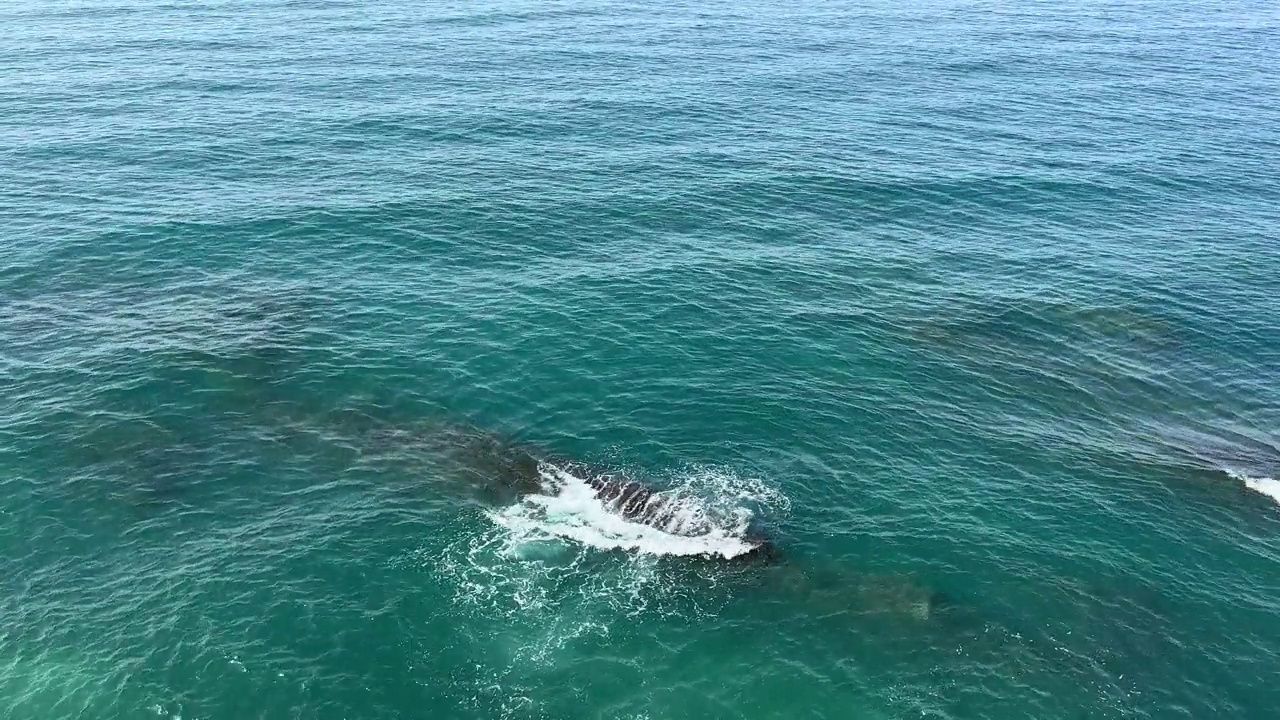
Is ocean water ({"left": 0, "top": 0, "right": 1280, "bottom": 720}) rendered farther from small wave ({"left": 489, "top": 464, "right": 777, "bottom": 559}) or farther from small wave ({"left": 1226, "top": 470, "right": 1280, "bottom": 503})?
small wave ({"left": 1226, "top": 470, "right": 1280, "bottom": 503})

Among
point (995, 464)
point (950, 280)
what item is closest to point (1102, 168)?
point (950, 280)

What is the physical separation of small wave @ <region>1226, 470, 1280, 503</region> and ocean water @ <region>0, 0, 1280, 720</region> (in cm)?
200

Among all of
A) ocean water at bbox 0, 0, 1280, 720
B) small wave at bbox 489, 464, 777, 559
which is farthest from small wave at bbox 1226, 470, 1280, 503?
small wave at bbox 489, 464, 777, 559

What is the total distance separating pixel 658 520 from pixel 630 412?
16043 mm

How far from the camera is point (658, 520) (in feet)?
260

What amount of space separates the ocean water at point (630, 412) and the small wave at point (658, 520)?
365 mm

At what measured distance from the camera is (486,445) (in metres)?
88.3

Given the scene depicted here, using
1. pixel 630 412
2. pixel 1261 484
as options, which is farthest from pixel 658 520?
pixel 1261 484

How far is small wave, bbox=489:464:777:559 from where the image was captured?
7675 centimetres

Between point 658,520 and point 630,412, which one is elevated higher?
point 630,412

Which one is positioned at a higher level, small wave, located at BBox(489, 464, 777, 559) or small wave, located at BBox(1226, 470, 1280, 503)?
small wave, located at BBox(1226, 470, 1280, 503)

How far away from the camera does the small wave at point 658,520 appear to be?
252ft

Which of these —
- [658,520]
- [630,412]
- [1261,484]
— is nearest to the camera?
[658,520]

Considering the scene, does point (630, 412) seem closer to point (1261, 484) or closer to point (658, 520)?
Answer: point (658, 520)
